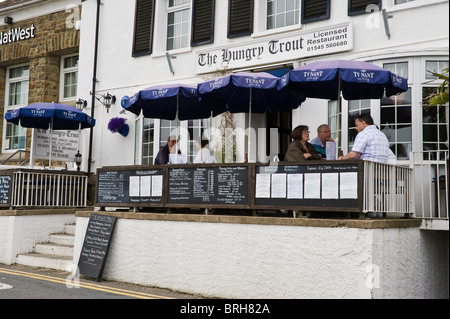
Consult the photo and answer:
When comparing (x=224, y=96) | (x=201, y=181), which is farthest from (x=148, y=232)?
(x=224, y=96)

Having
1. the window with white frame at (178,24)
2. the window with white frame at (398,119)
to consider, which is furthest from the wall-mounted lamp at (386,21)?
the window with white frame at (178,24)

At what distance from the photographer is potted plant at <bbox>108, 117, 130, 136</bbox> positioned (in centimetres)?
1461

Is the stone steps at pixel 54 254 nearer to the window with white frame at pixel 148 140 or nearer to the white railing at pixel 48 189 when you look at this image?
the white railing at pixel 48 189

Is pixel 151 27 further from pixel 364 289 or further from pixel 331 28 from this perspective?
pixel 364 289

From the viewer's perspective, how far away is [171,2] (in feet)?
48.0

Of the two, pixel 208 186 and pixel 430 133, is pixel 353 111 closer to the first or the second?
pixel 430 133

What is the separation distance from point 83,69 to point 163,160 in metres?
5.75

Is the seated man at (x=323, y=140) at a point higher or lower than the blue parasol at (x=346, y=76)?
lower

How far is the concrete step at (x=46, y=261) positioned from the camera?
11.1 metres

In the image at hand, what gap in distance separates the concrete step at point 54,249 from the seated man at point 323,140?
5215 millimetres

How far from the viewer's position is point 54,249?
11953 mm

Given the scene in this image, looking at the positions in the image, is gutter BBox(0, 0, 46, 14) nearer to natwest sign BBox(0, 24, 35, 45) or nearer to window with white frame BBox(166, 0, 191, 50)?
natwest sign BBox(0, 24, 35, 45)

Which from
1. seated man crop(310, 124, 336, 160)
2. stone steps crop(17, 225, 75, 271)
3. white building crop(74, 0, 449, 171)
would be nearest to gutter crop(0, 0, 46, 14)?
white building crop(74, 0, 449, 171)

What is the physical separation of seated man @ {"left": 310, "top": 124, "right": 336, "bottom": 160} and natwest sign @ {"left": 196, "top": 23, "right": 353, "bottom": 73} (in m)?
2.17
